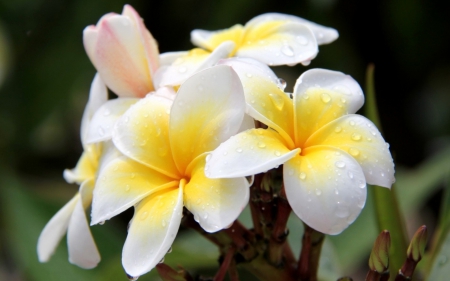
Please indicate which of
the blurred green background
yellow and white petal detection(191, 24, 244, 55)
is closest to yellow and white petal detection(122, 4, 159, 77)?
yellow and white petal detection(191, 24, 244, 55)

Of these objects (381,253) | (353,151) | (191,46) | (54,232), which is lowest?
(191,46)

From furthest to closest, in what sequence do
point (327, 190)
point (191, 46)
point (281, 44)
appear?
point (191, 46) → point (281, 44) → point (327, 190)

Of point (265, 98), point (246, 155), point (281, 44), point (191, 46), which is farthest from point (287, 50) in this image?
point (191, 46)

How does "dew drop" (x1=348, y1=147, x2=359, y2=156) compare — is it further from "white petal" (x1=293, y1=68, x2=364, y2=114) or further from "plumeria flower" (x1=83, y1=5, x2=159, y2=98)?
"plumeria flower" (x1=83, y1=5, x2=159, y2=98)

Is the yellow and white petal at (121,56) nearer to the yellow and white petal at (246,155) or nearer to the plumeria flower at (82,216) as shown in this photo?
the plumeria flower at (82,216)

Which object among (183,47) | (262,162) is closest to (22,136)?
(183,47)

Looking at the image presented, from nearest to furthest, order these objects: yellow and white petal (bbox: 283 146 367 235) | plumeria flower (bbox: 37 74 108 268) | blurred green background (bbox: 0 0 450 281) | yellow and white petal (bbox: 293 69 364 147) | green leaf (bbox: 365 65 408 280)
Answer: yellow and white petal (bbox: 283 146 367 235), yellow and white petal (bbox: 293 69 364 147), plumeria flower (bbox: 37 74 108 268), green leaf (bbox: 365 65 408 280), blurred green background (bbox: 0 0 450 281)

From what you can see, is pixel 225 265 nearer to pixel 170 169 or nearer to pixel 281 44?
pixel 170 169
